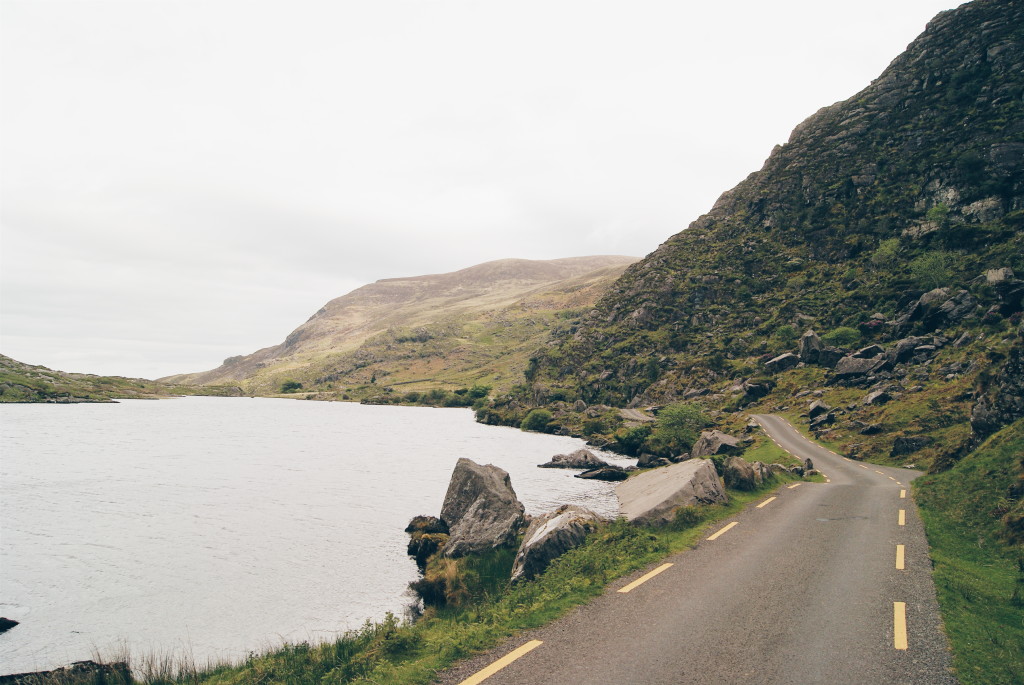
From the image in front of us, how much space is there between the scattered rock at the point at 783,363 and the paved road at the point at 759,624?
8943cm

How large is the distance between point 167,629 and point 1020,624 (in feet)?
94.8

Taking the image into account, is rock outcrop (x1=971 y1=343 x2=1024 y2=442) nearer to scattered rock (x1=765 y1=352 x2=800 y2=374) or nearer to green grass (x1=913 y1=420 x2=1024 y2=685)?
green grass (x1=913 y1=420 x2=1024 y2=685)

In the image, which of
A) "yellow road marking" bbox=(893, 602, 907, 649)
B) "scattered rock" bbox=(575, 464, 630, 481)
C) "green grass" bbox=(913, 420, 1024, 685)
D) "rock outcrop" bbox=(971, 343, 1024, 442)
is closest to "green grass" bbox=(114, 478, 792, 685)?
"yellow road marking" bbox=(893, 602, 907, 649)

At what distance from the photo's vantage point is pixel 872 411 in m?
66.6

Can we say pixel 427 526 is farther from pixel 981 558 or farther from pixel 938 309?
pixel 938 309

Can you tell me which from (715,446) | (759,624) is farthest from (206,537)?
(715,446)

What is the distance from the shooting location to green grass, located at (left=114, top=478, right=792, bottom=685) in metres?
11.5

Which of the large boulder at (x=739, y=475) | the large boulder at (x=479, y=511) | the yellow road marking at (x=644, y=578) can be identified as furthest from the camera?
the large boulder at (x=739, y=475)

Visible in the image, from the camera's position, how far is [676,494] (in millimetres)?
26125

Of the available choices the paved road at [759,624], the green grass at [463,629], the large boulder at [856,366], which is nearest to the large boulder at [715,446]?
the large boulder at [856,366]

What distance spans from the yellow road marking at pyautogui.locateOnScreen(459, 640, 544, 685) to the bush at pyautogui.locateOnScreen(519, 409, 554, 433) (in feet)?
377

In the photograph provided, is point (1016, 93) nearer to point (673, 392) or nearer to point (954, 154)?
point (954, 154)

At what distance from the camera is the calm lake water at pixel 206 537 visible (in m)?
22.2

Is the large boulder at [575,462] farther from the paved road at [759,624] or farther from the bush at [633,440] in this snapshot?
the paved road at [759,624]
